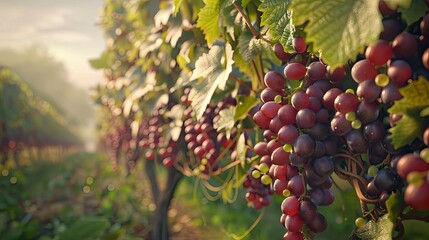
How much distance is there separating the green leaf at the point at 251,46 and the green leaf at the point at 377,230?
722 mm

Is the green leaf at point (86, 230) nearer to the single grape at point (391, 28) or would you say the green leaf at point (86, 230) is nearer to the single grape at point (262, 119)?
the single grape at point (262, 119)

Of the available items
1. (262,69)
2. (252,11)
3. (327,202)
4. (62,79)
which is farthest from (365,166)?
(62,79)

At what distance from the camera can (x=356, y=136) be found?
3.33 ft

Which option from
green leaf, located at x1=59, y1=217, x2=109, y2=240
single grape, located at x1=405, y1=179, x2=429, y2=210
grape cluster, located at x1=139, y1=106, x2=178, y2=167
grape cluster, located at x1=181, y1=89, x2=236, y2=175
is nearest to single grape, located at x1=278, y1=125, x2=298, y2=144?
single grape, located at x1=405, y1=179, x2=429, y2=210

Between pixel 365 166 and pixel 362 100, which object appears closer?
pixel 362 100

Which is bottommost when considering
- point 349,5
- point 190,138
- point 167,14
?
point 190,138

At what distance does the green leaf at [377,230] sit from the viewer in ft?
3.17

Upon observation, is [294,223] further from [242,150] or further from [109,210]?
[109,210]

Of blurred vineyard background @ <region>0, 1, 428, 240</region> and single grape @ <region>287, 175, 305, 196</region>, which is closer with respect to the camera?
single grape @ <region>287, 175, 305, 196</region>

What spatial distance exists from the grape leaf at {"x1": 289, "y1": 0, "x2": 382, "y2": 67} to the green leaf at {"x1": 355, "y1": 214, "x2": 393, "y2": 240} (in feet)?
1.52

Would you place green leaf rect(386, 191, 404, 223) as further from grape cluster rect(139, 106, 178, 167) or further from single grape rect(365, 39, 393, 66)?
grape cluster rect(139, 106, 178, 167)

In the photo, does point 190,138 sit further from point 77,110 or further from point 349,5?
point 77,110

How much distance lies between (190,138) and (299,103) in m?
1.22

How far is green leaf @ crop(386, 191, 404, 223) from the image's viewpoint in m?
0.92
